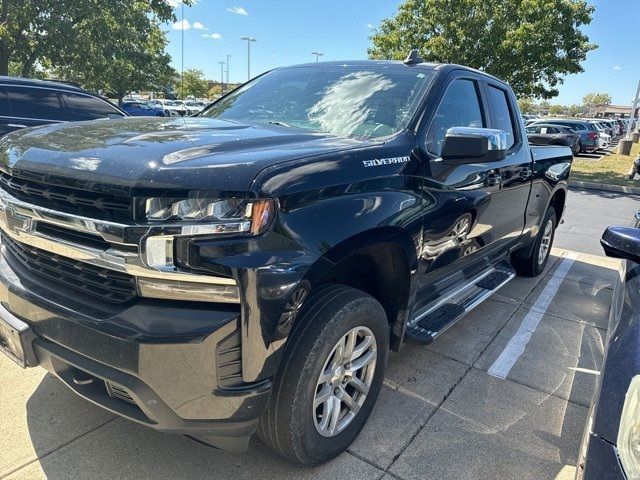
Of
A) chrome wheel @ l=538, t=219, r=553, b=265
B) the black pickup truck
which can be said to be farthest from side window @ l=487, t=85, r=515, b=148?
chrome wheel @ l=538, t=219, r=553, b=265

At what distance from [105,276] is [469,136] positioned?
76.1 inches

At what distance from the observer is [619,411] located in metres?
1.59

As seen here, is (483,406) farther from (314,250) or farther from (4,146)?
(4,146)

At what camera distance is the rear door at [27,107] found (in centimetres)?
675

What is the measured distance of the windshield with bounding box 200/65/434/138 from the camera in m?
2.93

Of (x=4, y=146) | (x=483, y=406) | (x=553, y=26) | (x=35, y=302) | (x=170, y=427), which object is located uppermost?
(x=553, y=26)

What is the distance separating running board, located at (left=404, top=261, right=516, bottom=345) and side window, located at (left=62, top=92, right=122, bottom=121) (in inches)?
229

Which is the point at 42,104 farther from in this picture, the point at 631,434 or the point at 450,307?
the point at 631,434

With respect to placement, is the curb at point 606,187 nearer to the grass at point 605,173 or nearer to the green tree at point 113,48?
the grass at point 605,173

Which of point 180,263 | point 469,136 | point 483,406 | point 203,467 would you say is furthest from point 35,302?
point 483,406

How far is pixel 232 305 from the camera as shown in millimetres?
1778

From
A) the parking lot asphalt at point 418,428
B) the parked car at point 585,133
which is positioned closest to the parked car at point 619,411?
the parking lot asphalt at point 418,428

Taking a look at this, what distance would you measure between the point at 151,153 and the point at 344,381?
54.0 inches

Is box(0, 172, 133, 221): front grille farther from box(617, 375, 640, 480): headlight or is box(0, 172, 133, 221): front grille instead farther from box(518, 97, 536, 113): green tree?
box(518, 97, 536, 113): green tree
